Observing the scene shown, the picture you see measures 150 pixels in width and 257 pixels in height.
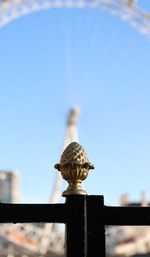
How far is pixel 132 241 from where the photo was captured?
87938 mm

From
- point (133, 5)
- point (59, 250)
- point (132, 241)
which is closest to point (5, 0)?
point (133, 5)

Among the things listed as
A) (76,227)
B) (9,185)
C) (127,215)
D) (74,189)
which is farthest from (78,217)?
(9,185)

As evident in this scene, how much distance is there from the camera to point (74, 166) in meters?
3.83

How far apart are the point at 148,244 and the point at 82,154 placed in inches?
3402

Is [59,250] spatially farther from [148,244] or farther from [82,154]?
[82,154]

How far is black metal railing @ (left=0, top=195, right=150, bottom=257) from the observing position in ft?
11.9

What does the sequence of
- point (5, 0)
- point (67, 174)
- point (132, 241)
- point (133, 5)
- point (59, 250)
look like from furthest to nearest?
1. point (132, 241)
2. point (59, 250)
3. point (133, 5)
4. point (5, 0)
5. point (67, 174)

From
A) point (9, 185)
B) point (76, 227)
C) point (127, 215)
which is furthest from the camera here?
point (9, 185)

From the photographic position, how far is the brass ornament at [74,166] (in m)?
3.83

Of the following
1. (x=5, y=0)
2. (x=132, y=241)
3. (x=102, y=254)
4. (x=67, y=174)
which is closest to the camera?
(x=102, y=254)

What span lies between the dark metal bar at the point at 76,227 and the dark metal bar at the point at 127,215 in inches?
6.2

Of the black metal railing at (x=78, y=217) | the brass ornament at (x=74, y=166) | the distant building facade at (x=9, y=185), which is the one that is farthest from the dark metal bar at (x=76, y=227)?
the distant building facade at (x=9, y=185)

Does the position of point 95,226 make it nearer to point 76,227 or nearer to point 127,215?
point 76,227

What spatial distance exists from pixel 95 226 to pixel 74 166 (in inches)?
15.8
